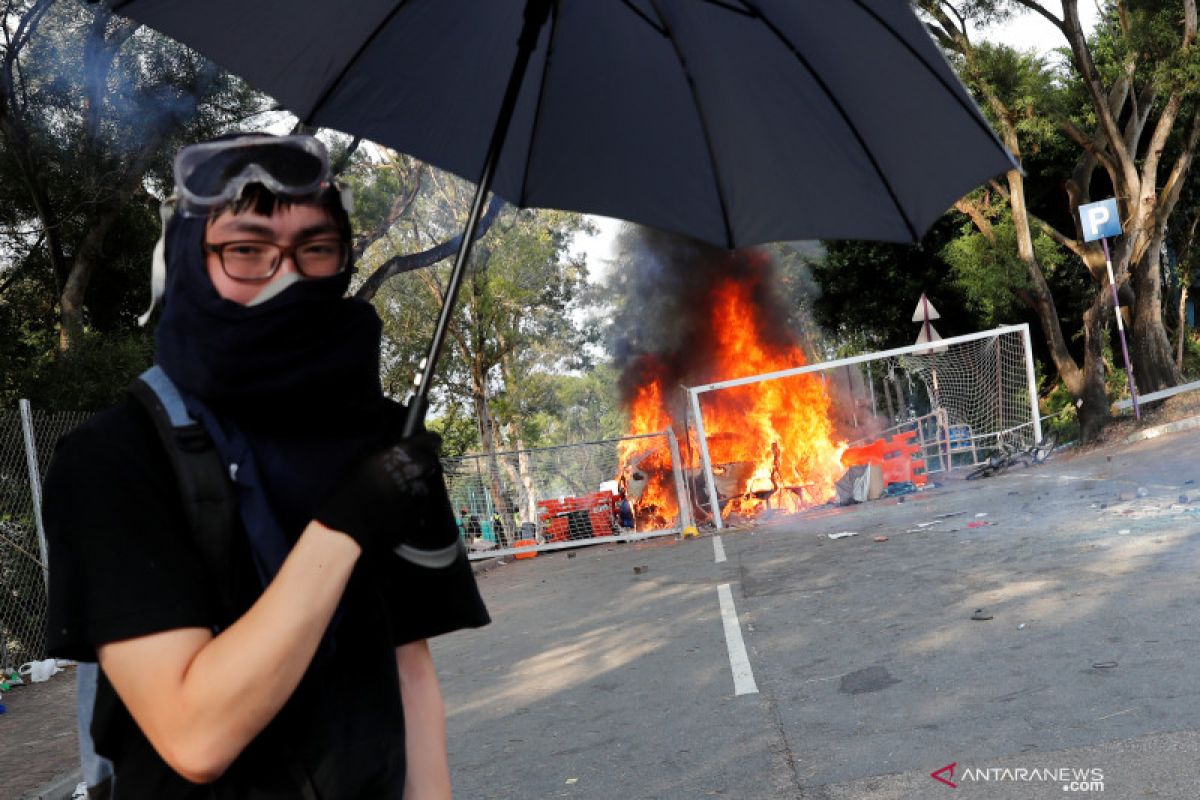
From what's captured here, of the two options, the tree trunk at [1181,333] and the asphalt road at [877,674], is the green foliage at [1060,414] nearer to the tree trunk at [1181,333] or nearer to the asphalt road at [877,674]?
the tree trunk at [1181,333]

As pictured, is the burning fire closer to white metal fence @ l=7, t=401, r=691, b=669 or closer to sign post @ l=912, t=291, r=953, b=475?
white metal fence @ l=7, t=401, r=691, b=669

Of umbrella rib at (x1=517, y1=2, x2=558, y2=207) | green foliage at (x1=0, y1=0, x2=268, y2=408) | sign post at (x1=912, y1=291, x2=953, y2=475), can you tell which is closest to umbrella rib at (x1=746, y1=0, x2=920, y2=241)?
umbrella rib at (x1=517, y1=2, x2=558, y2=207)

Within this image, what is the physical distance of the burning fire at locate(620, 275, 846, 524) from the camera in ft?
71.8

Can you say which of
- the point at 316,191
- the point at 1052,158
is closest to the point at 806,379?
the point at 1052,158

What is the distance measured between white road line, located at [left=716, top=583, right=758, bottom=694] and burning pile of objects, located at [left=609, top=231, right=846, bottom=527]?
1148 cm

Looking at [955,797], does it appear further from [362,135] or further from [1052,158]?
[1052,158]

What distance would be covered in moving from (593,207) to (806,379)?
78.7 feet

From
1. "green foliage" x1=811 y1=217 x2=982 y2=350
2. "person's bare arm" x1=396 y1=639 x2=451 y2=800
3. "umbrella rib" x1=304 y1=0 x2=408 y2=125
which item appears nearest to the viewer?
"person's bare arm" x1=396 y1=639 x2=451 y2=800

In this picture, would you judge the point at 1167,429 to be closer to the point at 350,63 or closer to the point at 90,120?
the point at 90,120

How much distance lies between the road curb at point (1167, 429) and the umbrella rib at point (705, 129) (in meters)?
17.6

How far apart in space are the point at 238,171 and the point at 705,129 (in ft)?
5.61

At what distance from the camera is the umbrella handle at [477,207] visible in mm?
1953

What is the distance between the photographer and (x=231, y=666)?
1.47 m

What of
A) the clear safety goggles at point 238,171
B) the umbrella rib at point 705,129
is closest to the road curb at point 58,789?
the umbrella rib at point 705,129
